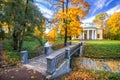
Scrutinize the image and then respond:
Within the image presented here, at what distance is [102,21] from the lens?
4969cm

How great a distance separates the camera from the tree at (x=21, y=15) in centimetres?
1226

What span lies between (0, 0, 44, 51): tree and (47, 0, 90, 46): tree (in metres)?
5.13

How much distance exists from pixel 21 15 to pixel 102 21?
4013 centimetres

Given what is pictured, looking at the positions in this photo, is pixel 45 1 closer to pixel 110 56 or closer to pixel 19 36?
pixel 19 36

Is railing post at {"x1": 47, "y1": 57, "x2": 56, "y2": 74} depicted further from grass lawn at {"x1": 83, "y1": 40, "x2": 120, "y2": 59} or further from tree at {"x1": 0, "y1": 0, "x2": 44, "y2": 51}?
grass lawn at {"x1": 83, "y1": 40, "x2": 120, "y2": 59}

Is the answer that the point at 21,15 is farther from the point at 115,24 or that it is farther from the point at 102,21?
the point at 102,21

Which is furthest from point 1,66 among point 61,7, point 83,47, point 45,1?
point 83,47

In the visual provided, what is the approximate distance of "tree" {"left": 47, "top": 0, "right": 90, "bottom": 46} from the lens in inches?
737

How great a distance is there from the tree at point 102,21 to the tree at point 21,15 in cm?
3746

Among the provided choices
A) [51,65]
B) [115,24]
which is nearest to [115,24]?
[115,24]

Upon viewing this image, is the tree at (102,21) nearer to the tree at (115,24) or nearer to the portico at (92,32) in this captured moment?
the portico at (92,32)

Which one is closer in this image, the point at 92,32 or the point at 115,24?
the point at 115,24

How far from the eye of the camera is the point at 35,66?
10.4 meters

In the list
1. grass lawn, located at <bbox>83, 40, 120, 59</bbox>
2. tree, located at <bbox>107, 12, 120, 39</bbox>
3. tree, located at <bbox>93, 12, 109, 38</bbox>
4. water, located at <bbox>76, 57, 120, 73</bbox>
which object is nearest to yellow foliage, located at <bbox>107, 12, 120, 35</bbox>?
tree, located at <bbox>107, 12, 120, 39</bbox>
